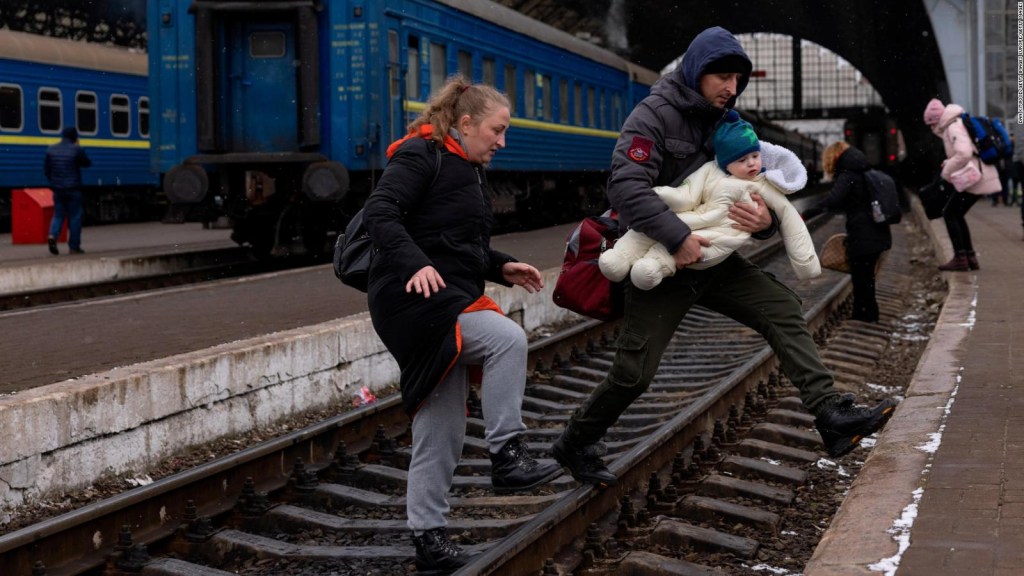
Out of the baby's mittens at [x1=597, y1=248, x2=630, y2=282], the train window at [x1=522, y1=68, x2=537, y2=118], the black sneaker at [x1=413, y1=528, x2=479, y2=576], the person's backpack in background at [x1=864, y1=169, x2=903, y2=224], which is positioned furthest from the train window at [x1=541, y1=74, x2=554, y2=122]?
the black sneaker at [x1=413, y1=528, x2=479, y2=576]

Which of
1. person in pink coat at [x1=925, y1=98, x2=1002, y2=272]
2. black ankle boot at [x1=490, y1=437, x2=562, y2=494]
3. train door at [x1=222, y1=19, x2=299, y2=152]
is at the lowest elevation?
black ankle boot at [x1=490, y1=437, x2=562, y2=494]

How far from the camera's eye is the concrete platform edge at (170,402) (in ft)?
18.0

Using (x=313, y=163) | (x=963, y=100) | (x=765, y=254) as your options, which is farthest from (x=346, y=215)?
(x=963, y=100)

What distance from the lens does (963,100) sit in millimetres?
32156

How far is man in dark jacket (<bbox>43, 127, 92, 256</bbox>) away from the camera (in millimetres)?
17516

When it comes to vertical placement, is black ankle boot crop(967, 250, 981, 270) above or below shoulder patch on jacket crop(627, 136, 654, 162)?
below

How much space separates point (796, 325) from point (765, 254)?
570 inches

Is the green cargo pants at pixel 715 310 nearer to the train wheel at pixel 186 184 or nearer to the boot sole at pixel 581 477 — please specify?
the boot sole at pixel 581 477

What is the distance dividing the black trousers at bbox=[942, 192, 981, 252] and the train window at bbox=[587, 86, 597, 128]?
11.3 m

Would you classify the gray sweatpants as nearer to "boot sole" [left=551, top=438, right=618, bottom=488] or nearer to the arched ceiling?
"boot sole" [left=551, top=438, right=618, bottom=488]

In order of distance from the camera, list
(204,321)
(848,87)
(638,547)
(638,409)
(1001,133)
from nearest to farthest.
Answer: (638,547) < (638,409) < (204,321) < (1001,133) < (848,87)

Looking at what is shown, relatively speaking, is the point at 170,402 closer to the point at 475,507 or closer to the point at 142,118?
the point at 475,507

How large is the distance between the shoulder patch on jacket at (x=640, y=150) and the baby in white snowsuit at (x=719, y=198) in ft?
0.45

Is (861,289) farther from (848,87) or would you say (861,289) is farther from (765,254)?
(848,87)
